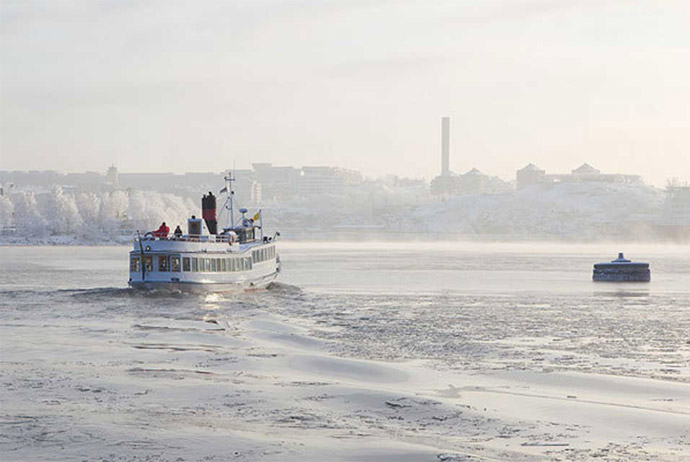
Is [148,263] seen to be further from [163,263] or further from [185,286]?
[185,286]

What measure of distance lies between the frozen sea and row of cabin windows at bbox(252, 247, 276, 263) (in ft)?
28.5

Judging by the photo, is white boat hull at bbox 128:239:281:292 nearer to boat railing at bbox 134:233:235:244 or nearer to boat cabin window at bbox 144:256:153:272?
boat cabin window at bbox 144:256:153:272

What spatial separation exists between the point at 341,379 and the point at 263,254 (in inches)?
1871

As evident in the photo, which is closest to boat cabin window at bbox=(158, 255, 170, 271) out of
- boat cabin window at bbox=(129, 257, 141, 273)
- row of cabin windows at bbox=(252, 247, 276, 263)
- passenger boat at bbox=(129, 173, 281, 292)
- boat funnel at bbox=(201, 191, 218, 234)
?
passenger boat at bbox=(129, 173, 281, 292)

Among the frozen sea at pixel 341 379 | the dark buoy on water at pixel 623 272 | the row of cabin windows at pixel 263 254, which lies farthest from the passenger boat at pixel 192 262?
the dark buoy on water at pixel 623 272

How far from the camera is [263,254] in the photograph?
271ft

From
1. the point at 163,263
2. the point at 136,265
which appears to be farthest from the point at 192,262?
the point at 136,265

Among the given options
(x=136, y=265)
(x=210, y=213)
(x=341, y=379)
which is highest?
(x=210, y=213)

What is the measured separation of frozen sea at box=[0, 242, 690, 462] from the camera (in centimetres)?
2556

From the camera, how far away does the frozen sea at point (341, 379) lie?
83.9ft

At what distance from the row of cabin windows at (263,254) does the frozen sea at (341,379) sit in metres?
8.69

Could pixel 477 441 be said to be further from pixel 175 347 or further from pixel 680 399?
pixel 175 347

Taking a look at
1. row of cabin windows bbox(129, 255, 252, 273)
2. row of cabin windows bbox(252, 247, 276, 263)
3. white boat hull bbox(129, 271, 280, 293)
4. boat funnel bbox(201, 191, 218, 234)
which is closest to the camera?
white boat hull bbox(129, 271, 280, 293)

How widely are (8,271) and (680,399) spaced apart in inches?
3573
